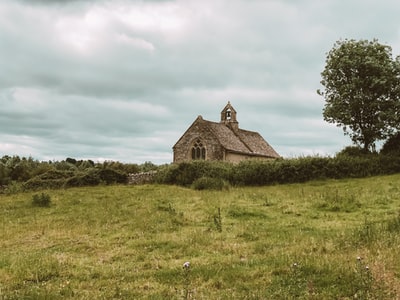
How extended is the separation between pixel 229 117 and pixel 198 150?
1219 cm

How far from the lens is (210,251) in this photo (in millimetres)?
12164

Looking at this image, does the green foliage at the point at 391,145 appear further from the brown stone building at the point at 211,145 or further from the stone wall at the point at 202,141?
the stone wall at the point at 202,141

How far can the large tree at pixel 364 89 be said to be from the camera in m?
43.5

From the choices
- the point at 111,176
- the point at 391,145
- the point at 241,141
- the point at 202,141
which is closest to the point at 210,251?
the point at 111,176

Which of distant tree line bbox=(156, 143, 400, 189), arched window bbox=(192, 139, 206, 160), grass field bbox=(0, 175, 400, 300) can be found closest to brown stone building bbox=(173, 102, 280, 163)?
arched window bbox=(192, 139, 206, 160)

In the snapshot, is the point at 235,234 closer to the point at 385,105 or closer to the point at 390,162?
the point at 390,162

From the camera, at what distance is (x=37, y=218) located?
69.6ft

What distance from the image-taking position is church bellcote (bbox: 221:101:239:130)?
6638cm

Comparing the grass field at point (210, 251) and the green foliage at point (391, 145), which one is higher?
the green foliage at point (391, 145)

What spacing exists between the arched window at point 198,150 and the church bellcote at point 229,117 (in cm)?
1062

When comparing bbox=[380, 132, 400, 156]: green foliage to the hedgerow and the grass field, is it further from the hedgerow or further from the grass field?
the grass field

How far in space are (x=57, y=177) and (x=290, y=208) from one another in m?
27.0

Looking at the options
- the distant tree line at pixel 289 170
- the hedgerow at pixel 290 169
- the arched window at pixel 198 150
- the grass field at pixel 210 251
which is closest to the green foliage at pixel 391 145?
the distant tree line at pixel 289 170

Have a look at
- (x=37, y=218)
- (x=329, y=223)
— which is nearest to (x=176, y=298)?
(x=329, y=223)
